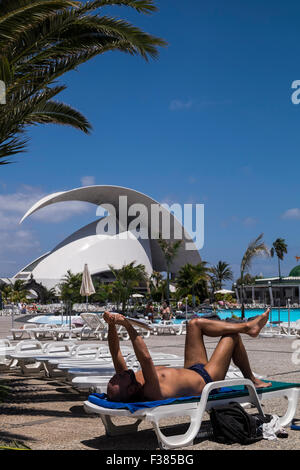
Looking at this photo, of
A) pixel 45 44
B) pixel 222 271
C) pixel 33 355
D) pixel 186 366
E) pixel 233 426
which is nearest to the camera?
pixel 233 426

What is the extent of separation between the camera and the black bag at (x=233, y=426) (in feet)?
11.5

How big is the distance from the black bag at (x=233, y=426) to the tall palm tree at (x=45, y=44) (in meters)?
2.74

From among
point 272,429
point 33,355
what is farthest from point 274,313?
point 272,429

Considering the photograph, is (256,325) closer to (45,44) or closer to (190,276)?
(45,44)

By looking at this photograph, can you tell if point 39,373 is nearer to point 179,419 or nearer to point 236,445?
point 179,419

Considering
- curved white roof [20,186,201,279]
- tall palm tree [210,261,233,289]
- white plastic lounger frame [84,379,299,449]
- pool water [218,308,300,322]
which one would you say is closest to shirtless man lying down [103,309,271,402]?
white plastic lounger frame [84,379,299,449]

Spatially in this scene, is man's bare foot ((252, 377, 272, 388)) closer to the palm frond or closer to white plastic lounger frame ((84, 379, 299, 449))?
white plastic lounger frame ((84, 379, 299, 449))

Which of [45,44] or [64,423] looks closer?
[64,423]

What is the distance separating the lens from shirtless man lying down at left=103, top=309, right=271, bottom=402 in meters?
3.42

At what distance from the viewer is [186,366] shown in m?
3.78

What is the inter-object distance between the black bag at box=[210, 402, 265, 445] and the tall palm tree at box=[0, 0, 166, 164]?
274cm

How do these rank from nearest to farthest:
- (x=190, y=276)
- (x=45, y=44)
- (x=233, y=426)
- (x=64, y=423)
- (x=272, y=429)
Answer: (x=233, y=426) → (x=272, y=429) → (x=64, y=423) → (x=45, y=44) → (x=190, y=276)

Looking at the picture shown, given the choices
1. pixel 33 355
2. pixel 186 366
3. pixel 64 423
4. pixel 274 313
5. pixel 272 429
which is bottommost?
pixel 274 313

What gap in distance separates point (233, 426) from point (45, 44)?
3.90 metres
